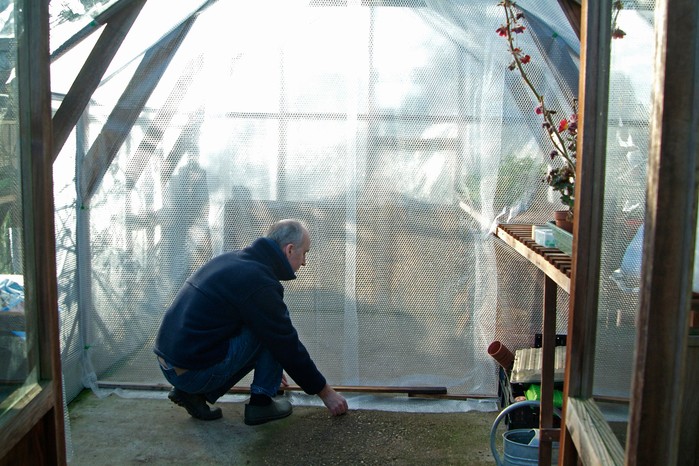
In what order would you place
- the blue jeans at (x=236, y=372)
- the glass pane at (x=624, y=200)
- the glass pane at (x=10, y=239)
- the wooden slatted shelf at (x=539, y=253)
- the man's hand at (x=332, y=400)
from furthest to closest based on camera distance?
the man's hand at (x=332, y=400), the blue jeans at (x=236, y=372), the wooden slatted shelf at (x=539, y=253), the glass pane at (x=10, y=239), the glass pane at (x=624, y=200)

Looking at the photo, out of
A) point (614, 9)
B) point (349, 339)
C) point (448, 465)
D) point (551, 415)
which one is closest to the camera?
point (614, 9)

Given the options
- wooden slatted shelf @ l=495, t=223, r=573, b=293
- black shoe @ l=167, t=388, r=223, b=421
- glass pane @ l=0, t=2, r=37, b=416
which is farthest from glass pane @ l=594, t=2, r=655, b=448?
black shoe @ l=167, t=388, r=223, b=421

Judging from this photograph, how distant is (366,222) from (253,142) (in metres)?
0.74

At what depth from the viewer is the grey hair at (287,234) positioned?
3418mm

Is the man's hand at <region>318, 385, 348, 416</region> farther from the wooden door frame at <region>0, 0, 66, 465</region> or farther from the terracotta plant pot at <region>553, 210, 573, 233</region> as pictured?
the wooden door frame at <region>0, 0, 66, 465</region>

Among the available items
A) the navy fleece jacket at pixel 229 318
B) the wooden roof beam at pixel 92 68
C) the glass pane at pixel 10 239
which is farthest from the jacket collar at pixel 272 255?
the glass pane at pixel 10 239

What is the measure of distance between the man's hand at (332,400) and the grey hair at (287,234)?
0.72 m

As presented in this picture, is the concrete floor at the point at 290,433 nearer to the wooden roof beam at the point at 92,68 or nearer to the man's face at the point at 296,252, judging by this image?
the man's face at the point at 296,252

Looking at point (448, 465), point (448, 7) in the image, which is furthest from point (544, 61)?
point (448, 465)

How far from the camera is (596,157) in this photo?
1.66m

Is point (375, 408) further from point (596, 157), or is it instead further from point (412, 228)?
point (596, 157)

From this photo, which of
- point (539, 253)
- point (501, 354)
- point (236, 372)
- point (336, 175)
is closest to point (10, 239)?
point (539, 253)

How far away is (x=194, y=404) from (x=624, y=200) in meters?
2.67

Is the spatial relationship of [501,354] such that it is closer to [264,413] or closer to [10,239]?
[264,413]
